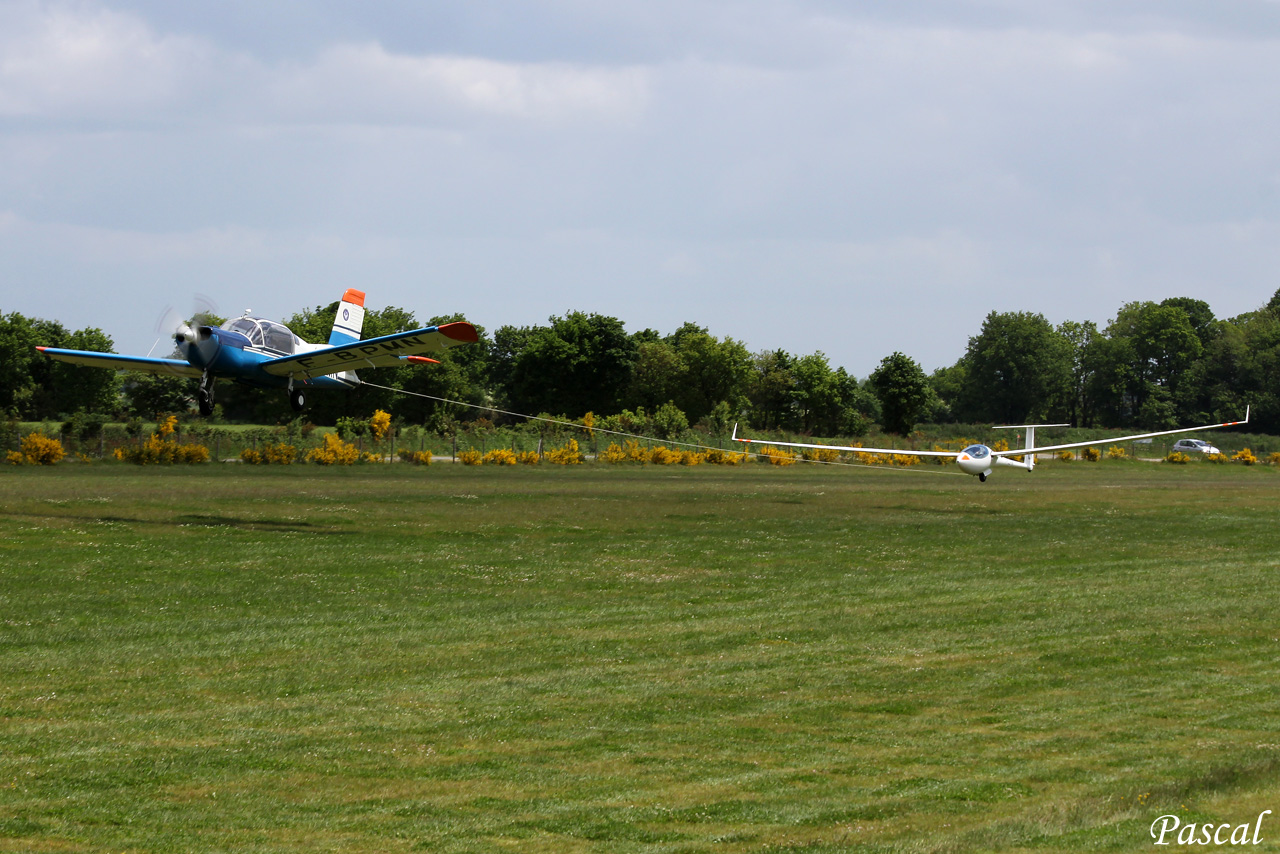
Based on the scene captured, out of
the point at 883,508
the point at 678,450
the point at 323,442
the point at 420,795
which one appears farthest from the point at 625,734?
the point at 678,450

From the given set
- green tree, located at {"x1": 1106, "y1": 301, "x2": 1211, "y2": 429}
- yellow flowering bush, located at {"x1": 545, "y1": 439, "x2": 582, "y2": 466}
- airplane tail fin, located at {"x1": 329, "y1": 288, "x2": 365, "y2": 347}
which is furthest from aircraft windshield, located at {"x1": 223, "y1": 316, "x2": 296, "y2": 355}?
green tree, located at {"x1": 1106, "y1": 301, "x2": 1211, "y2": 429}

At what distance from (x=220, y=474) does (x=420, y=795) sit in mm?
38788

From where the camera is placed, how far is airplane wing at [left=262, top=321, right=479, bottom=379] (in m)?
24.0

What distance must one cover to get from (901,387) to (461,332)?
8823cm

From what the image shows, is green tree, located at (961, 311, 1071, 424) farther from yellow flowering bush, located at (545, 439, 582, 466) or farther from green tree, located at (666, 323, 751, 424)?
yellow flowering bush, located at (545, 439, 582, 466)

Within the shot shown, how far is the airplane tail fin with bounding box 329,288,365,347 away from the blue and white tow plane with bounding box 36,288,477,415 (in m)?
0.92

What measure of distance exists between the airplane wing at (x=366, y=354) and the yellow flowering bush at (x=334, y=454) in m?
28.7

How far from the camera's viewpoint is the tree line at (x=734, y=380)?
8200 centimetres

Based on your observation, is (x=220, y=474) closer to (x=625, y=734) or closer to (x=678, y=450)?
(x=678, y=450)

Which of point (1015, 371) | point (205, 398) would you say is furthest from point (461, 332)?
point (1015, 371)

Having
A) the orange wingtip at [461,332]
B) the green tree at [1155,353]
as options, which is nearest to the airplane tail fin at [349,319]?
the orange wingtip at [461,332]

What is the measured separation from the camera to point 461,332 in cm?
2308

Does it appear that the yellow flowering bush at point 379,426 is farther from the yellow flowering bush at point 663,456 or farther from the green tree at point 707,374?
the green tree at point 707,374

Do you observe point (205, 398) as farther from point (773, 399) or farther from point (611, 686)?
point (773, 399)
